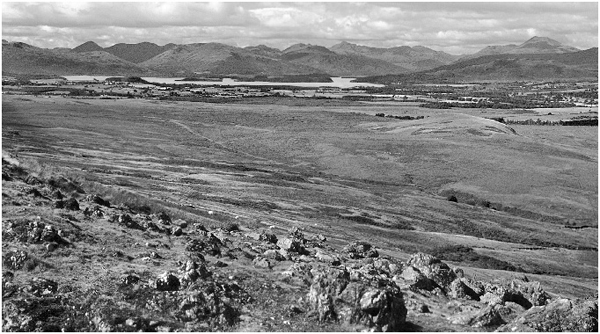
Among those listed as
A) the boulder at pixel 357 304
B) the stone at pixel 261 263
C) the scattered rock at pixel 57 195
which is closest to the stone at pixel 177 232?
the stone at pixel 261 263

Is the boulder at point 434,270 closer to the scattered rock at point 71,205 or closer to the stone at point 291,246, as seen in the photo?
the stone at point 291,246

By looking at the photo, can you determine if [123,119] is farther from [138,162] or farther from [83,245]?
[83,245]

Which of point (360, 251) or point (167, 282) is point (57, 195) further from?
point (360, 251)

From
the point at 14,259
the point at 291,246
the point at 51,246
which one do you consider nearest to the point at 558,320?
the point at 291,246

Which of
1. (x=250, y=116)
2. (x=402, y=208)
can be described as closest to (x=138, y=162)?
(x=402, y=208)

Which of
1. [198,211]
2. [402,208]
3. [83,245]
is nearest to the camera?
[83,245]

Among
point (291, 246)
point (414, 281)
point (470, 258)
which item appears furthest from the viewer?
point (470, 258)
